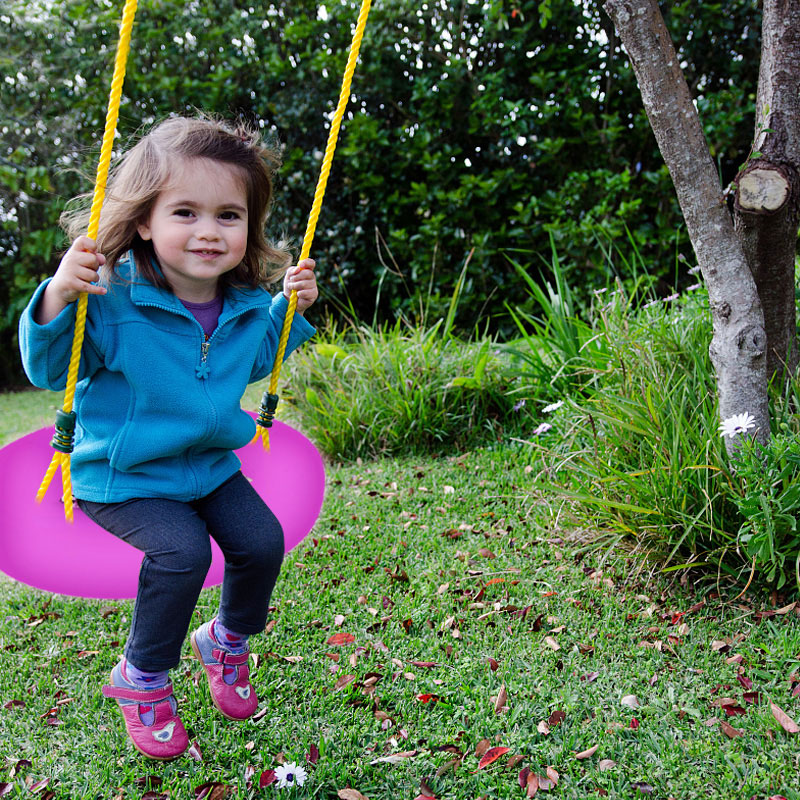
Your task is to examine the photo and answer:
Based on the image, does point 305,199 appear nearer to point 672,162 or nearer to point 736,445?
point 672,162

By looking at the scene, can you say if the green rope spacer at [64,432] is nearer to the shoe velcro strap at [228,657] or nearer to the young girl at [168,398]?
the young girl at [168,398]

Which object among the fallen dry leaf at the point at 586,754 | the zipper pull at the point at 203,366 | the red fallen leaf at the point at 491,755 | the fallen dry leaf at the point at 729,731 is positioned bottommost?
the red fallen leaf at the point at 491,755

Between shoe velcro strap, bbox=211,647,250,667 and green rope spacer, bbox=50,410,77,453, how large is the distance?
75 cm

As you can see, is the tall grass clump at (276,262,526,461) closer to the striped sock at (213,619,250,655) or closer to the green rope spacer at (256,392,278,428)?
the green rope spacer at (256,392,278,428)

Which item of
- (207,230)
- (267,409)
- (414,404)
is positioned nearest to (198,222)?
(207,230)

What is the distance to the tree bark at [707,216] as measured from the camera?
2.59 meters

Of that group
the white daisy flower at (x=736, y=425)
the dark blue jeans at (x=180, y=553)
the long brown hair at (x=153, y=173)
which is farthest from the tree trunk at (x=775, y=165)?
the dark blue jeans at (x=180, y=553)

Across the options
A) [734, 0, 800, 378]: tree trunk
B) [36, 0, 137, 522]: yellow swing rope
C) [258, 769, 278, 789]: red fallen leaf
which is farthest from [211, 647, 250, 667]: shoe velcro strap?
[734, 0, 800, 378]: tree trunk

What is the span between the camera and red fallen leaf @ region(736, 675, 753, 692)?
2.23 metres

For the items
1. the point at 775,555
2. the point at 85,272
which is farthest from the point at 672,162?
the point at 85,272

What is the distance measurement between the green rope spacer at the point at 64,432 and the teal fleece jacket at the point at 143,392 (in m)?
0.09

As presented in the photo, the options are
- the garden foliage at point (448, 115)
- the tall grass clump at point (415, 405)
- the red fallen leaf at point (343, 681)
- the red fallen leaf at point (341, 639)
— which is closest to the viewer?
the red fallen leaf at point (343, 681)

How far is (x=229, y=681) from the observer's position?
86.1 inches

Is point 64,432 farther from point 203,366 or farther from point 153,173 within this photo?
point 153,173
